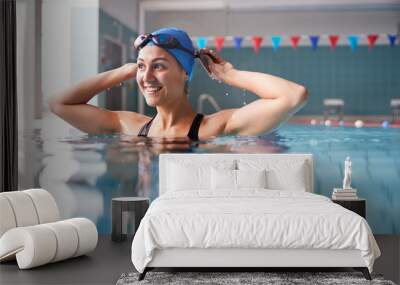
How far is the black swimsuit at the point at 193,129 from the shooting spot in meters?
7.34

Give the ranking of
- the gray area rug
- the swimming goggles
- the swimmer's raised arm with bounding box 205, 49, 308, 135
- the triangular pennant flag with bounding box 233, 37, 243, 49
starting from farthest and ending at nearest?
the triangular pennant flag with bounding box 233, 37, 243, 49 < the swimming goggles < the swimmer's raised arm with bounding box 205, 49, 308, 135 < the gray area rug

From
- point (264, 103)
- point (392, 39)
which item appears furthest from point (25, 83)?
point (392, 39)

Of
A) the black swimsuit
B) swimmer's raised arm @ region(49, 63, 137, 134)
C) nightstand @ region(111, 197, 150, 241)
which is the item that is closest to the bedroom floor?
nightstand @ region(111, 197, 150, 241)

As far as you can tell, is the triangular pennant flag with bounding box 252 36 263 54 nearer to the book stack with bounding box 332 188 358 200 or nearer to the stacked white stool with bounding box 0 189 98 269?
the book stack with bounding box 332 188 358 200

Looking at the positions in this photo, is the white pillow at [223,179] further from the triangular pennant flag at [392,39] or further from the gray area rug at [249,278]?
the triangular pennant flag at [392,39]

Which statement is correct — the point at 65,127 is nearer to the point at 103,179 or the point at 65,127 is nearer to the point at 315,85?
the point at 103,179

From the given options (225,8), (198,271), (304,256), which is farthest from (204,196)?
(225,8)

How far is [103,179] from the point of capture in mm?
7375

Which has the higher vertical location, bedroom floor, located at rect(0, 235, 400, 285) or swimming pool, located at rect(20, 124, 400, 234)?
swimming pool, located at rect(20, 124, 400, 234)

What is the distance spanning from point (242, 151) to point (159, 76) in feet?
3.67

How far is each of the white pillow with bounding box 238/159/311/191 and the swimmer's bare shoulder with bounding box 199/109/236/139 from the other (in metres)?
0.43

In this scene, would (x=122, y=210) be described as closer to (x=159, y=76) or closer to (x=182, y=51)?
(x=159, y=76)

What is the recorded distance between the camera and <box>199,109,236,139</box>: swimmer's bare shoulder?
7332 mm

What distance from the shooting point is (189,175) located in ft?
22.4
